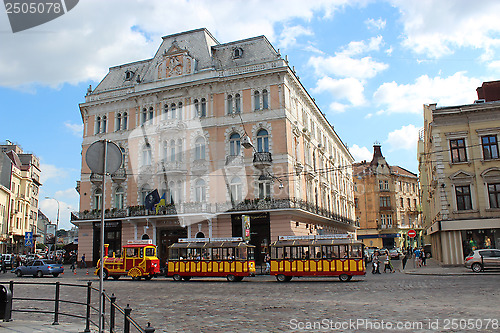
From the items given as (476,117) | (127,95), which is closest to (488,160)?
(476,117)

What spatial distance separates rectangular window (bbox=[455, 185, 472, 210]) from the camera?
32.6m

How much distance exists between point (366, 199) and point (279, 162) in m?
50.2

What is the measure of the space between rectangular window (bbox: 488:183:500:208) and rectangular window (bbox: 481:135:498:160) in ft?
7.25

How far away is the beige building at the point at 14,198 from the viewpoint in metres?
63.9

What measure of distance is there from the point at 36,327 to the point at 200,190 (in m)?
27.7

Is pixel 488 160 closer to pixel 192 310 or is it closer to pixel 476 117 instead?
pixel 476 117

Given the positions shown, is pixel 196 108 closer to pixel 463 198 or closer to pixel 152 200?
pixel 152 200

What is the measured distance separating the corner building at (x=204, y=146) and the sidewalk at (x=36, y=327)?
80.4ft

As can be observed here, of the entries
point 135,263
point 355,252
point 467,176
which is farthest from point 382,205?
point 135,263

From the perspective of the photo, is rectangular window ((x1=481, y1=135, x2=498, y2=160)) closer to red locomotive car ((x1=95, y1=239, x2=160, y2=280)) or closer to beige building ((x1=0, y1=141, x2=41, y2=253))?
red locomotive car ((x1=95, y1=239, x2=160, y2=280))

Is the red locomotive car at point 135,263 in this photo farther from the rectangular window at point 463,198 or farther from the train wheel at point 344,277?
the rectangular window at point 463,198

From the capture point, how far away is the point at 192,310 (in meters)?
12.9

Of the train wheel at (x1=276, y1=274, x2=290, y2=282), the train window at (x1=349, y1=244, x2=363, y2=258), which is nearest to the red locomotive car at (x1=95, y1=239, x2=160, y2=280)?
the train wheel at (x1=276, y1=274, x2=290, y2=282)

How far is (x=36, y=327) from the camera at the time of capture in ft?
31.5
